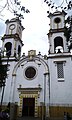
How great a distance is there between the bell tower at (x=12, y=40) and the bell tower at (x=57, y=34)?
514cm

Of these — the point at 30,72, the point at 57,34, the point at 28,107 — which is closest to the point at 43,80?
the point at 30,72

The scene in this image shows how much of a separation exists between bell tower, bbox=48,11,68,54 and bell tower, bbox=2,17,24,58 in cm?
514

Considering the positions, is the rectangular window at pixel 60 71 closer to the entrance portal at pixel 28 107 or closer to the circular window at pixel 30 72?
the circular window at pixel 30 72

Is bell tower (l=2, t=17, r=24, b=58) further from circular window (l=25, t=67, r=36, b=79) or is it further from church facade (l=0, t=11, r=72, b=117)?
circular window (l=25, t=67, r=36, b=79)

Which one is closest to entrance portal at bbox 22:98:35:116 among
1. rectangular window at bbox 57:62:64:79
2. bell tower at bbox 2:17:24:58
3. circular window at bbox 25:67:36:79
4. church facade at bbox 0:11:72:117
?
church facade at bbox 0:11:72:117

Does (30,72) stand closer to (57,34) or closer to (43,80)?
(43,80)

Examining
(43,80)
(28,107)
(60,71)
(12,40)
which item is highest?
(12,40)

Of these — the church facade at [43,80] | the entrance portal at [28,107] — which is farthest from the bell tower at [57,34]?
the entrance portal at [28,107]

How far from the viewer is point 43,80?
74.1 ft

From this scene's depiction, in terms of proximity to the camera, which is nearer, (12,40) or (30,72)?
(30,72)

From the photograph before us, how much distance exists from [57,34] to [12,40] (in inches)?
269

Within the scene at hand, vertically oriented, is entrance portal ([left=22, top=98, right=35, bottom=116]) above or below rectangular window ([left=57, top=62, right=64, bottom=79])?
below

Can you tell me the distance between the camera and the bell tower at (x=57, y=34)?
24.4 metres

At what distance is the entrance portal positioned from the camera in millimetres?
21969
